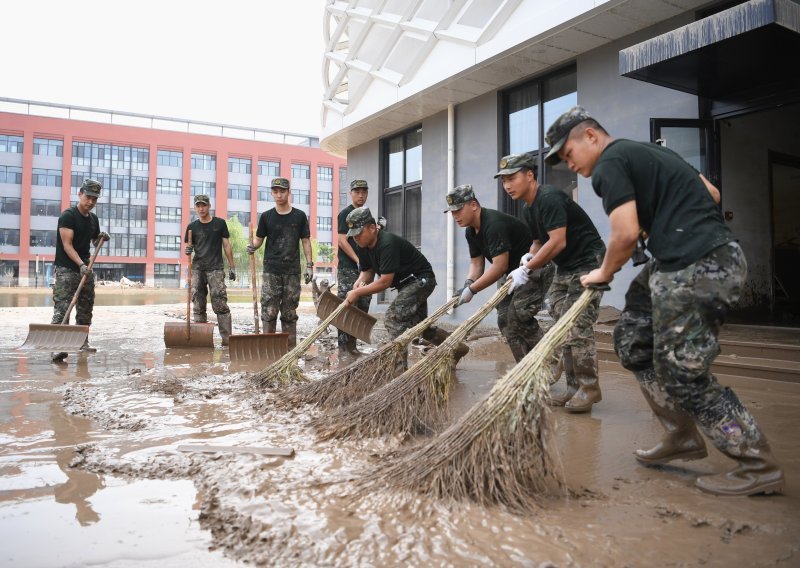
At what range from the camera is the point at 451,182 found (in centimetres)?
992

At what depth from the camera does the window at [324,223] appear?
175 ft

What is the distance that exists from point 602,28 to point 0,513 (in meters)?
7.44

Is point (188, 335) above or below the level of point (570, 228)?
below

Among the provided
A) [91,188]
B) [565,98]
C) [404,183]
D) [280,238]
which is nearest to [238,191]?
[404,183]

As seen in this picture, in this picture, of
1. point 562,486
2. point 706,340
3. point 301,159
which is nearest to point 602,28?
point 706,340

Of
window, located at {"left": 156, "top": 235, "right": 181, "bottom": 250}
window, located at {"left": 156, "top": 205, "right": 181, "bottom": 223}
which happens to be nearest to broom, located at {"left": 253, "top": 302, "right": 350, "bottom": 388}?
window, located at {"left": 156, "top": 235, "right": 181, "bottom": 250}

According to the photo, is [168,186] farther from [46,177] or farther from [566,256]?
[566,256]

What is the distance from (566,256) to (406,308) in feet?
5.42

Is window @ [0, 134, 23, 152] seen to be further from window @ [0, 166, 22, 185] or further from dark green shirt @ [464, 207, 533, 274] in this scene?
dark green shirt @ [464, 207, 533, 274]

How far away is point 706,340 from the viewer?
2.27m

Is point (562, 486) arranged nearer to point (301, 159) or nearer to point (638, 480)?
point (638, 480)

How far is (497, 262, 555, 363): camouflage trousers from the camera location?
4.31m

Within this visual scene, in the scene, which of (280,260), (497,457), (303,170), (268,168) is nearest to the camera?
(497,457)

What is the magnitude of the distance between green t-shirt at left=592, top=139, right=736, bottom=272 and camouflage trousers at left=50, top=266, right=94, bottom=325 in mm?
6158
